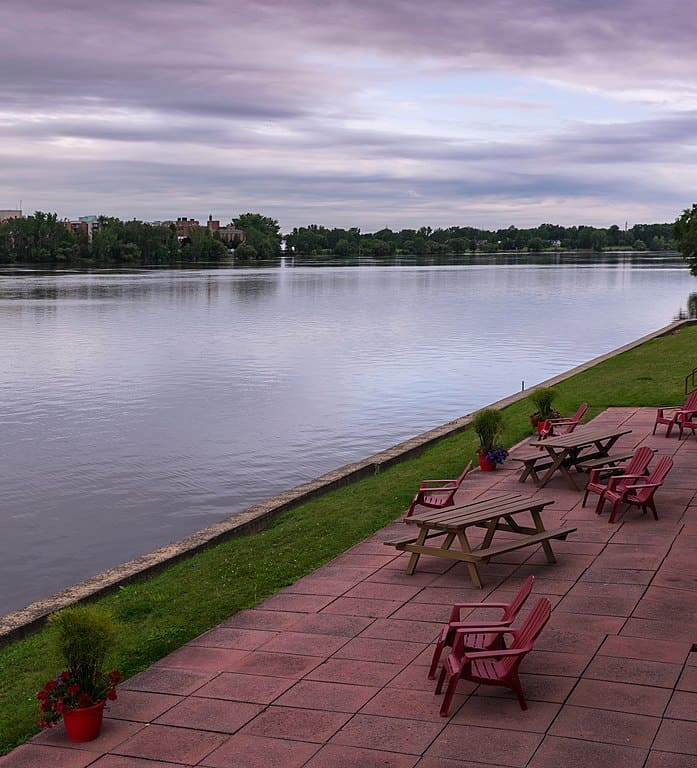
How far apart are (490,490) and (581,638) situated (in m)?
5.23

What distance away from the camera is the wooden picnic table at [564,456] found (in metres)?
12.8

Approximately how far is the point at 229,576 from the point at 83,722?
3.84m

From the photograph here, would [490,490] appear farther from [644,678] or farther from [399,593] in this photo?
[644,678]

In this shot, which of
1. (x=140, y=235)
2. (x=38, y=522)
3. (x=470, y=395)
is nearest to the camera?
(x=38, y=522)

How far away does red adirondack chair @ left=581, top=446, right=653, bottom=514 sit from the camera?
38.1ft

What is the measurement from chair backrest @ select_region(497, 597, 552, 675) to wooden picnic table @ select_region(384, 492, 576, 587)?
2.29 m

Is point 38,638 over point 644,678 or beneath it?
beneath

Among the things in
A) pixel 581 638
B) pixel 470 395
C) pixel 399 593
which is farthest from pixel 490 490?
pixel 470 395

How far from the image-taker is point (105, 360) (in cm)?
3706

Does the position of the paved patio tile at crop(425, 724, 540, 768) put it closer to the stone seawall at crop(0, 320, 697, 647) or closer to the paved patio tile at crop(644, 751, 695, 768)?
the paved patio tile at crop(644, 751, 695, 768)

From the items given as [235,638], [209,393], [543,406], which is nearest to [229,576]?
[235,638]

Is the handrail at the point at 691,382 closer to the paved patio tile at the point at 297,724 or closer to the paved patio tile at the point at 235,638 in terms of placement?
the paved patio tile at the point at 235,638

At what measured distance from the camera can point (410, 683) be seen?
23.1 feet

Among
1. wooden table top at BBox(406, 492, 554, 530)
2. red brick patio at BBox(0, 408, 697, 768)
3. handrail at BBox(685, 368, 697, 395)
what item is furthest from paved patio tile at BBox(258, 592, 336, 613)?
handrail at BBox(685, 368, 697, 395)
